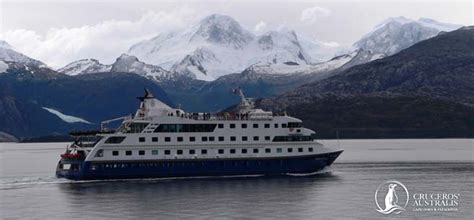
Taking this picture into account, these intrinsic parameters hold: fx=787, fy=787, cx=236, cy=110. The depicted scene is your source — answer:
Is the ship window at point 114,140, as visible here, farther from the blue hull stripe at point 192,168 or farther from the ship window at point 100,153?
the blue hull stripe at point 192,168

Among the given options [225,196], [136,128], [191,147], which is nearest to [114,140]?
[136,128]

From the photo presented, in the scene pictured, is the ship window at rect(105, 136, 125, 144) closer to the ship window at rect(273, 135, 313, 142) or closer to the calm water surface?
the calm water surface

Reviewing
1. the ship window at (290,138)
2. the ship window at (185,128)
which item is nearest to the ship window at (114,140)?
the ship window at (185,128)

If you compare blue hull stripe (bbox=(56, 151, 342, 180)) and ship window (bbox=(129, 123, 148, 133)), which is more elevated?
ship window (bbox=(129, 123, 148, 133))

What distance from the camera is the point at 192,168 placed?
95562 millimetres

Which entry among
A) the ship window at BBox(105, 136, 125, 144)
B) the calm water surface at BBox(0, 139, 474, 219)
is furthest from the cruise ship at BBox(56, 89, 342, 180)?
the calm water surface at BBox(0, 139, 474, 219)

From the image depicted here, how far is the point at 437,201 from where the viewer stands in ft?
249

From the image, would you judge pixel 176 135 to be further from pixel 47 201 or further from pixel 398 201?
pixel 398 201

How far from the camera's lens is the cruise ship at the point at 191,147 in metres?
93.4

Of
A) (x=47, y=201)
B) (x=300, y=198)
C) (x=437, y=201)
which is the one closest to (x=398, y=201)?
(x=437, y=201)

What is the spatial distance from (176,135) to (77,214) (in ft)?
87.7

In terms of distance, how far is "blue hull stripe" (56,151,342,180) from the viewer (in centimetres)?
9319

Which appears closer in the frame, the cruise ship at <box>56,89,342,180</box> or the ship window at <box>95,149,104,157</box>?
the ship window at <box>95,149,104,157</box>

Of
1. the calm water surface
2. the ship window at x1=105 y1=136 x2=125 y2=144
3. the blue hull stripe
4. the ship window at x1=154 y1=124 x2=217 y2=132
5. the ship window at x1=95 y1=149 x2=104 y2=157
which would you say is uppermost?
the ship window at x1=154 y1=124 x2=217 y2=132
